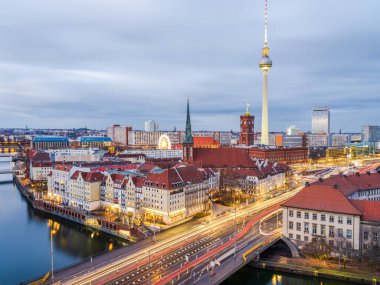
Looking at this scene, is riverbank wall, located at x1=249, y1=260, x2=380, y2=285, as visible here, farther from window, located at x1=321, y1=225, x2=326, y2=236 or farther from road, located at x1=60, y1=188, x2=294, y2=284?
road, located at x1=60, y1=188, x2=294, y2=284

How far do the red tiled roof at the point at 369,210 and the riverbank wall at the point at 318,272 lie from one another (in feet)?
21.9

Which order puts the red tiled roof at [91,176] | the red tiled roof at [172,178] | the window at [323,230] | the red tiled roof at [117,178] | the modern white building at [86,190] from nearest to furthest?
the window at [323,230] → the red tiled roof at [172,178] → the red tiled roof at [117,178] → the modern white building at [86,190] → the red tiled roof at [91,176]

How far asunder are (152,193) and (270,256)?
947 inches

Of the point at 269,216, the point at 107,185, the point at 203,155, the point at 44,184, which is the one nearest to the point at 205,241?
the point at 269,216

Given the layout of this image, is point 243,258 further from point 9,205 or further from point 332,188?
point 9,205

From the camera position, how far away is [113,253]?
38469mm

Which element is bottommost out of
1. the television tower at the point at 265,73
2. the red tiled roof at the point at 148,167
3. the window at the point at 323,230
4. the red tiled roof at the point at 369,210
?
the window at the point at 323,230

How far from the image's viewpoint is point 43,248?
165 ft

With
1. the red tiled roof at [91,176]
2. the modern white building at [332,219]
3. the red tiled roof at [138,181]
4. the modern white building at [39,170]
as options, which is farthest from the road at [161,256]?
the modern white building at [39,170]

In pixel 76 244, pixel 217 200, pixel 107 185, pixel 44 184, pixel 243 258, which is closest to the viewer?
pixel 243 258

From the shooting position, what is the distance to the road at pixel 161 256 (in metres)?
32.2

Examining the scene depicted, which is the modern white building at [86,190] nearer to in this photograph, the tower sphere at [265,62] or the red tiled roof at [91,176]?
the red tiled roof at [91,176]

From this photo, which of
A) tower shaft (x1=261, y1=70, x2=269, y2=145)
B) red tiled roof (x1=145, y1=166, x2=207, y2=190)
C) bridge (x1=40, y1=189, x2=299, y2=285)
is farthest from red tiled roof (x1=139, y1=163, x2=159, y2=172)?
tower shaft (x1=261, y1=70, x2=269, y2=145)

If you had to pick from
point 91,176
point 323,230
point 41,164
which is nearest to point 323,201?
point 323,230
